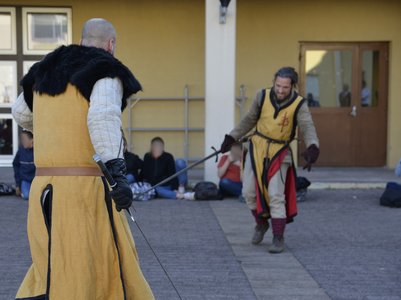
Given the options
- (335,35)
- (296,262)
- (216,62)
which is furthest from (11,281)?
(335,35)

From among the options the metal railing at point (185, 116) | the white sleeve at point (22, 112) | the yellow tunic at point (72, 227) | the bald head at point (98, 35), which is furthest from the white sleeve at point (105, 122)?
the metal railing at point (185, 116)

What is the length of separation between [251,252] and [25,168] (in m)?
4.25

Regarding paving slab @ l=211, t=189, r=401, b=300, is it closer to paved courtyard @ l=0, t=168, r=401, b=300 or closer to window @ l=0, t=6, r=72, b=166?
paved courtyard @ l=0, t=168, r=401, b=300

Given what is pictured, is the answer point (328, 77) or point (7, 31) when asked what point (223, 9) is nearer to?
point (328, 77)

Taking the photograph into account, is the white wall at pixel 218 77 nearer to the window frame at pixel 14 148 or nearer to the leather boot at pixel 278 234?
the leather boot at pixel 278 234

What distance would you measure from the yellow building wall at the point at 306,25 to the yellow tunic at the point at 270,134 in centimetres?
522

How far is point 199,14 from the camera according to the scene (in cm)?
1146

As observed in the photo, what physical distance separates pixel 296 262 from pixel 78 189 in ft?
9.98

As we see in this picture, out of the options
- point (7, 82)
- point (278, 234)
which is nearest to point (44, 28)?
point (7, 82)

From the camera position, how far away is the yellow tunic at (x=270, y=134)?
628cm

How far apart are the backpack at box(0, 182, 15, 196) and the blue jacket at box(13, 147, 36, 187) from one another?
10.8 inches

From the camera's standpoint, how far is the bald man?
3.48 metres

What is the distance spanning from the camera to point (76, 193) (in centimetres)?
353

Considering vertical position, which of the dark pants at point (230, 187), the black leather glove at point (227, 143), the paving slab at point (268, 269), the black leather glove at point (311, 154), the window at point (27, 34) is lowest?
the paving slab at point (268, 269)
